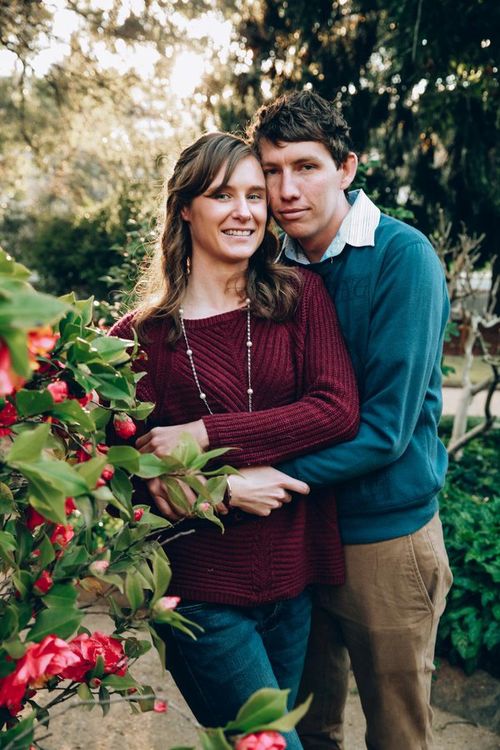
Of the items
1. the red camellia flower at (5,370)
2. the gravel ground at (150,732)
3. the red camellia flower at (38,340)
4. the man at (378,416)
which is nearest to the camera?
the red camellia flower at (5,370)

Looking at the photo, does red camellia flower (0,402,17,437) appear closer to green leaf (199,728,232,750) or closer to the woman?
green leaf (199,728,232,750)

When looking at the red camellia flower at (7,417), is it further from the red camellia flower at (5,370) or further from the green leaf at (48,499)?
the red camellia flower at (5,370)

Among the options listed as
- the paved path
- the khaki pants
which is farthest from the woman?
the paved path

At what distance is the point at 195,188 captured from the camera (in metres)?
Answer: 2.08

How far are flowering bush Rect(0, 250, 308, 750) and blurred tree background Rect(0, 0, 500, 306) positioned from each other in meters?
3.94

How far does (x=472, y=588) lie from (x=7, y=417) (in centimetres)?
294

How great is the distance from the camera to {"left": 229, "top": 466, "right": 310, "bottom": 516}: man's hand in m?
1.90

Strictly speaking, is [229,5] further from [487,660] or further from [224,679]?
[224,679]

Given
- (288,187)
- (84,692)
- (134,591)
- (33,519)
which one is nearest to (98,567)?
(134,591)

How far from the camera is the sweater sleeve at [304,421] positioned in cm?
190

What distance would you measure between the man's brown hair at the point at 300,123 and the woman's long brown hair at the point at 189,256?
0.43ft

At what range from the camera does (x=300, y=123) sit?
7.16 ft

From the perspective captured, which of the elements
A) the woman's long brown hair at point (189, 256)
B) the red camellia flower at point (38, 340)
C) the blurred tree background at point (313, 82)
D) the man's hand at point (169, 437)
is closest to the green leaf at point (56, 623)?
the red camellia flower at point (38, 340)

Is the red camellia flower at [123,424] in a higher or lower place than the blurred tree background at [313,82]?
lower
